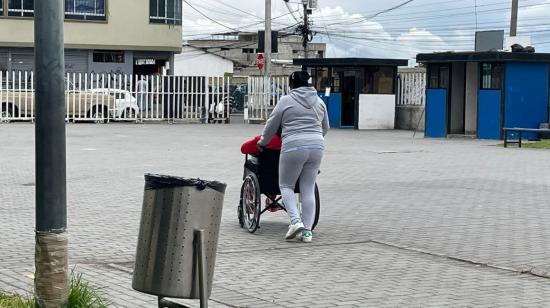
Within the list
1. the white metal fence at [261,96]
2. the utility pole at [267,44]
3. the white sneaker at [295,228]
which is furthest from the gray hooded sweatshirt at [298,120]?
the utility pole at [267,44]

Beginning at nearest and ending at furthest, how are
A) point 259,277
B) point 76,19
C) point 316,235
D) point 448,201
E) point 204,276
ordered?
point 204,276
point 259,277
point 316,235
point 448,201
point 76,19

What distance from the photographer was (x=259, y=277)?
8172mm

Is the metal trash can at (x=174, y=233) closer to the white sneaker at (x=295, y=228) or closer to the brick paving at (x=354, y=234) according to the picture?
the brick paving at (x=354, y=234)

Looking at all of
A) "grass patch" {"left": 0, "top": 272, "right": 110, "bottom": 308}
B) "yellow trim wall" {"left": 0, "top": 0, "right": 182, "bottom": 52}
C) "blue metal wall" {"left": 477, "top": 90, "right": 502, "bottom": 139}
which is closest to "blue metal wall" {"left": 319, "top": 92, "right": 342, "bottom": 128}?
"blue metal wall" {"left": 477, "top": 90, "right": 502, "bottom": 139}

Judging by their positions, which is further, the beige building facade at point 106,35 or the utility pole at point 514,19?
the beige building facade at point 106,35

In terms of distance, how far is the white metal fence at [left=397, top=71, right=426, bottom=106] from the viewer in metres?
37.3

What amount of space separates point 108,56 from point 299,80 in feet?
135

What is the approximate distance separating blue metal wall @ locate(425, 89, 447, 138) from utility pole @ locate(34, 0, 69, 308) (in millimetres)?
26766

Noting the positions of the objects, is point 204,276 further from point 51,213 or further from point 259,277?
point 259,277

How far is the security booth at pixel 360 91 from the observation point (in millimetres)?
37094

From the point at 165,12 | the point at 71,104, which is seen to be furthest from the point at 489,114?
the point at 165,12

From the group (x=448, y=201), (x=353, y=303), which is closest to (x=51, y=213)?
(x=353, y=303)

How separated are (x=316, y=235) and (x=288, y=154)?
1119 millimetres

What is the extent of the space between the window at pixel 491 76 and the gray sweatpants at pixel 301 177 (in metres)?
20.9
